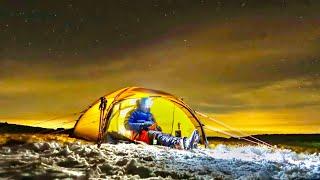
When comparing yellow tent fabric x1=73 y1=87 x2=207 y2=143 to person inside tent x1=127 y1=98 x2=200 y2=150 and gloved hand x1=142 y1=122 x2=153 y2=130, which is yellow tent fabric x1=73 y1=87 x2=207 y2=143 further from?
gloved hand x1=142 y1=122 x2=153 y2=130

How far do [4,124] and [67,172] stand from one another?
1756cm

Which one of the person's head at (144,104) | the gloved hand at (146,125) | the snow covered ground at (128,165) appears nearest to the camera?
the snow covered ground at (128,165)

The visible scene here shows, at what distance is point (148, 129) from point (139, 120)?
0.70 m

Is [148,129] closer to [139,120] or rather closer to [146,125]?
[146,125]

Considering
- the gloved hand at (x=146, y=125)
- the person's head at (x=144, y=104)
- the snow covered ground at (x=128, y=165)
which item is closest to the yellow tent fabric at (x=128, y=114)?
the person's head at (x=144, y=104)

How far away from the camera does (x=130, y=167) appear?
39.6ft

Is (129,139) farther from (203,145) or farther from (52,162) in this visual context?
(52,162)

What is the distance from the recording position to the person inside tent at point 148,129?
18.9m

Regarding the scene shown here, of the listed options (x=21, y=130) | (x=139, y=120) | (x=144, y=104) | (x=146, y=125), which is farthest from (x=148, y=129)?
(x=21, y=130)

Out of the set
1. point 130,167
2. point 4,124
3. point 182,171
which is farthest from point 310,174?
point 4,124

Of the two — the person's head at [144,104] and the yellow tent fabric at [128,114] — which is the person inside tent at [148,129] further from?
the yellow tent fabric at [128,114]

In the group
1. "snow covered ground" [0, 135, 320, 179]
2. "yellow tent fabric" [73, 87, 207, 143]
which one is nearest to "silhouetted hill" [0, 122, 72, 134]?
"yellow tent fabric" [73, 87, 207, 143]

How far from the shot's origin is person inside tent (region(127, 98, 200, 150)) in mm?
18880

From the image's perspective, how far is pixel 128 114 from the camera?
21625mm
